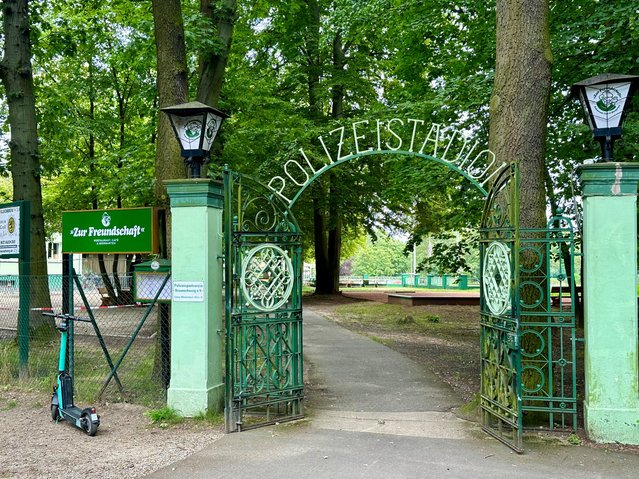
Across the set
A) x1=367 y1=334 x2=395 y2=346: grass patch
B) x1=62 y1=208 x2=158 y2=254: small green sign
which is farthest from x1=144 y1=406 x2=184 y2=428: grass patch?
x1=367 y1=334 x2=395 y2=346: grass patch

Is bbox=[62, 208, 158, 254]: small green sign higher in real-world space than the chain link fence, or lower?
higher

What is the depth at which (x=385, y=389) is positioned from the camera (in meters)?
8.70

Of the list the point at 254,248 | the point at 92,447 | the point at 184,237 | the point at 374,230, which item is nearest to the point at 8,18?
the point at 184,237

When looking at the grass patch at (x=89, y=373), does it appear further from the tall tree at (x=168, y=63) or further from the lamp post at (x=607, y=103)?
the lamp post at (x=607, y=103)

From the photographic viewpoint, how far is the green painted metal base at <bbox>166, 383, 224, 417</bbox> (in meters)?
6.85

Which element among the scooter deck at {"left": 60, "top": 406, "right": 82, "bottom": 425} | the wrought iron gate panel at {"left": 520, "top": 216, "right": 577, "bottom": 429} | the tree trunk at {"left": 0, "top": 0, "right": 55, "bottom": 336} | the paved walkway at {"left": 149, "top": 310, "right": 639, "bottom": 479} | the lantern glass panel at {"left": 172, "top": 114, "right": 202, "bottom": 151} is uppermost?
the tree trunk at {"left": 0, "top": 0, "right": 55, "bottom": 336}

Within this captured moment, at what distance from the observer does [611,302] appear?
6.11 m

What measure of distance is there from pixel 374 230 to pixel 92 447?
940 inches

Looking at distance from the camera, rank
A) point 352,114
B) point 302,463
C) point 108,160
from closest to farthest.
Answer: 1. point 302,463
2. point 108,160
3. point 352,114

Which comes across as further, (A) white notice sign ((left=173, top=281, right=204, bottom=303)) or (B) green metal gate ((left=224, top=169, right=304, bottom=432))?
(A) white notice sign ((left=173, top=281, right=204, bottom=303))

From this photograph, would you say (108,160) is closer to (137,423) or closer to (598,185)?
(137,423)

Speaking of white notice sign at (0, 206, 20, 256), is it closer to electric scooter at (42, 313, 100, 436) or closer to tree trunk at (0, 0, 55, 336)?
tree trunk at (0, 0, 55, 336)

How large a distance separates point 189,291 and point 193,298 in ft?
0.30

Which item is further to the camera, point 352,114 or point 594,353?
point 352,114
